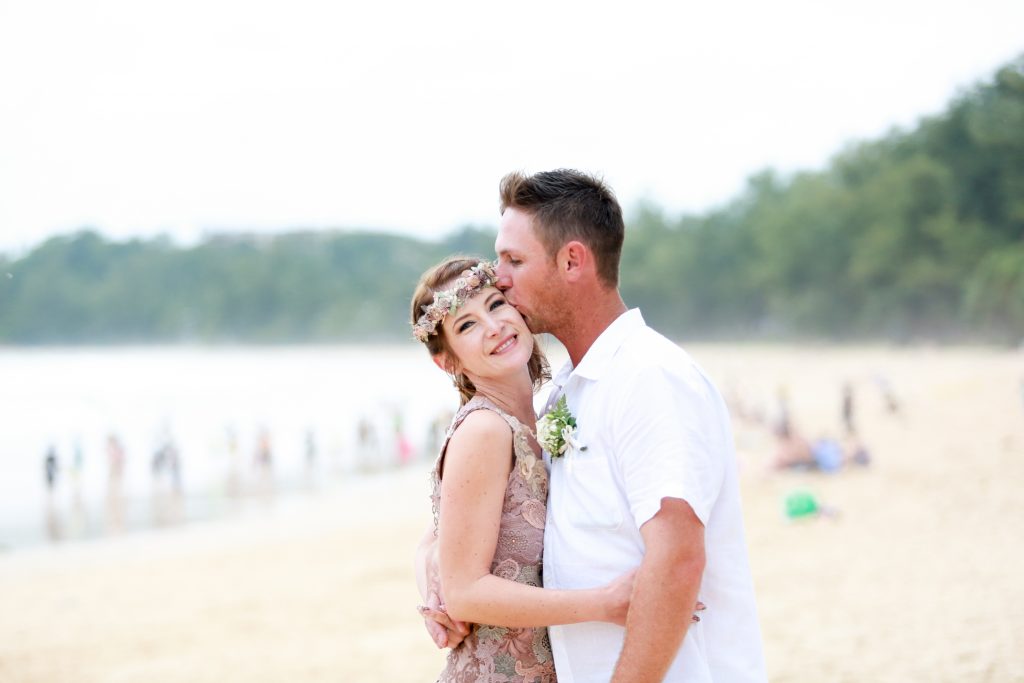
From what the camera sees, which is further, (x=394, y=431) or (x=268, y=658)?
(x=394, y=431)

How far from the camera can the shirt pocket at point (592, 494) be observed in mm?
2379

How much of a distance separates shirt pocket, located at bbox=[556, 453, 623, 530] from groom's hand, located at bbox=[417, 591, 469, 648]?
48 cm

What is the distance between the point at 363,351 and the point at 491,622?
111 metres

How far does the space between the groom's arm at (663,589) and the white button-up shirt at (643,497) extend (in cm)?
A: 4

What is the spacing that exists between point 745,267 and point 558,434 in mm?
85893

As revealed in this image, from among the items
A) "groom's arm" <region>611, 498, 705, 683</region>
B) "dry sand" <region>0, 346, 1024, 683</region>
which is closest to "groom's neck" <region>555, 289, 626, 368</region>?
"groom's arm" <region>611, 498, 705, 683</region>

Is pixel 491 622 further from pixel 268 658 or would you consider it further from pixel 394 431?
pixel 394 431

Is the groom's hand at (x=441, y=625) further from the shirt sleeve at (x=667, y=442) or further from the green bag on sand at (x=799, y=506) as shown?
the green bag on sand at (x=799, y=506)

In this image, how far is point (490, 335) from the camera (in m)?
2.78

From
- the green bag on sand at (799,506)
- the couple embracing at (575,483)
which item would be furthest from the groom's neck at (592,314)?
the green bag on sand at (799,506)

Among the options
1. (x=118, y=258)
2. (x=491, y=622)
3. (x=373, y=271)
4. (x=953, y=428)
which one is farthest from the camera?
(x=373, y=271)

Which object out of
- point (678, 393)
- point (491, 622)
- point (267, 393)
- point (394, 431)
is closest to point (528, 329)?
point (678, 393)

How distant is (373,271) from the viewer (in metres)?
129

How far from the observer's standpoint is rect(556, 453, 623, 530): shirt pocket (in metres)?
2.38
